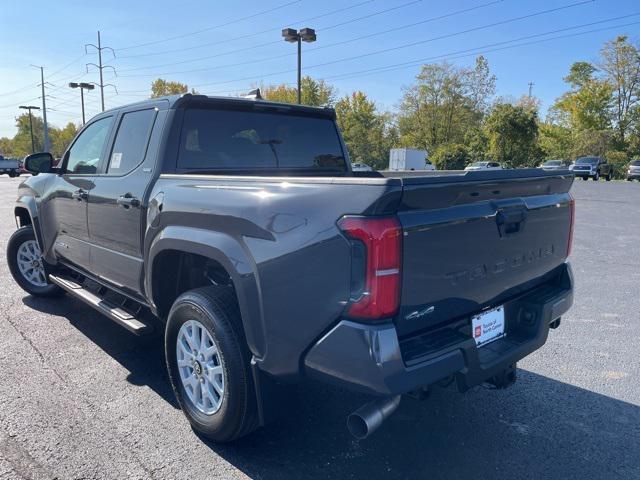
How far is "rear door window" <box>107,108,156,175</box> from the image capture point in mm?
3518

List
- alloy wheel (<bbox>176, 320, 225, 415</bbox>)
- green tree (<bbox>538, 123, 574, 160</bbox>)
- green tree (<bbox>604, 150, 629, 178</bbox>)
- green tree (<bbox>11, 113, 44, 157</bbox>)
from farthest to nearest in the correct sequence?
green tree (<bbox>11, 113, 44, 157</bbox>) → green tree (<bbox>538, 123, 574, 160</bbox>) → green tree (<bbox>604, 150, 629, 178</bbox>) → alloy wheel (<bbox>176, 320, 225, 415</bbox>)

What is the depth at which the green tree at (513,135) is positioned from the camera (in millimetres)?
42781

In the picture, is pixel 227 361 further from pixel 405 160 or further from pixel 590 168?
pixel 405 160

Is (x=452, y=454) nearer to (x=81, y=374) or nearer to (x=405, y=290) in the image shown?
(x=405, y=290)

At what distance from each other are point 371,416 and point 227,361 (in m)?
0.84

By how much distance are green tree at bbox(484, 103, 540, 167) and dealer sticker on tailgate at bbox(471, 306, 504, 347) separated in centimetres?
4385

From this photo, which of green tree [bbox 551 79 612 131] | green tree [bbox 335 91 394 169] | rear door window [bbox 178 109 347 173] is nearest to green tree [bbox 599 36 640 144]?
green tree [bbox 551 79 612 131]

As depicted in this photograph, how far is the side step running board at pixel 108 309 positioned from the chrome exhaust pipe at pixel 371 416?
179cm

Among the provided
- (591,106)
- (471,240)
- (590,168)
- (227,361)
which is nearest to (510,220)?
(471,240)

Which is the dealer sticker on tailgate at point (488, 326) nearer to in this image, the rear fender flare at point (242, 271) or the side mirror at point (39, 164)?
the rear fender flare at point (242, 271)

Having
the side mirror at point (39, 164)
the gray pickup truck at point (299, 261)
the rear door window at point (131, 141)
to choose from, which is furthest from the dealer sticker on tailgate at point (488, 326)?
the side mirror at point (39, 164)

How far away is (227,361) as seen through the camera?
2.57 meters

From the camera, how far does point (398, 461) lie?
267 cm

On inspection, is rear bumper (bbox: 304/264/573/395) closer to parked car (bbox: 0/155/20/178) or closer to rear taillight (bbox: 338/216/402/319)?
rear taillight (bbox: 338/216/402/319)
